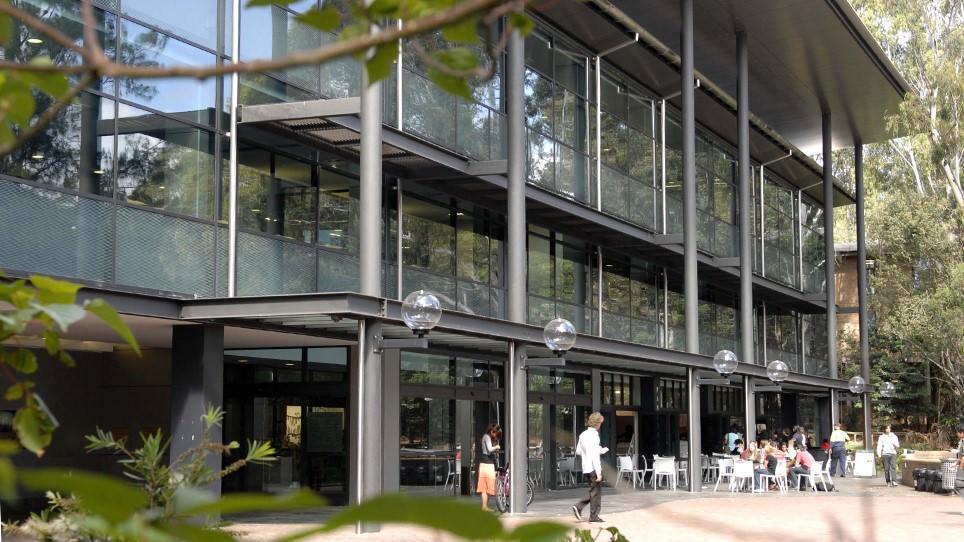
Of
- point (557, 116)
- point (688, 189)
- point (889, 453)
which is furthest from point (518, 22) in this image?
point (889, 453)

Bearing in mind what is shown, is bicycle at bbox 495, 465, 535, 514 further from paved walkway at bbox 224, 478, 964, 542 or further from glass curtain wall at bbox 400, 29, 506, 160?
glass curtain wall at bbox 400, 29, 506, 160

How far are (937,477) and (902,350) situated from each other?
25.8 metres

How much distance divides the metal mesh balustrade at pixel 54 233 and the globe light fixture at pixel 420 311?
12.4ft

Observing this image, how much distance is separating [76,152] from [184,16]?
9.48 feet

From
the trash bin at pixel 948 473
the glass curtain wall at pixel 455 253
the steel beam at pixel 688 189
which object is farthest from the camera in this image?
the trash bin at pixel 948 473

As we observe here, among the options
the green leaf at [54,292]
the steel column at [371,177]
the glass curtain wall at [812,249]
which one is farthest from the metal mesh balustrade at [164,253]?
the glass curtain wall at [812,249]

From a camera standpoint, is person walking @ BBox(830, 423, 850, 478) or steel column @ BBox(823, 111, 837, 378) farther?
steel column @ BBox(823, 111, 837, 378)

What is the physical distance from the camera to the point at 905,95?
41.2 m

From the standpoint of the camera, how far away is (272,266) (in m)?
18.5

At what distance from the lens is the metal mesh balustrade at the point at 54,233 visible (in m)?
14.5

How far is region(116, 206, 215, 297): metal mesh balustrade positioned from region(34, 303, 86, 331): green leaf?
14.7m

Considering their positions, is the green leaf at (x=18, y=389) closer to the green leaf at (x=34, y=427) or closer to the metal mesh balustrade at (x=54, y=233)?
the green leaf at (x=34, y=427)

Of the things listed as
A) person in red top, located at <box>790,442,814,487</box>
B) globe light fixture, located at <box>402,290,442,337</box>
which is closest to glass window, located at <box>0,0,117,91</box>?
globe light fixture, located at <box>402,290,442,337</box>

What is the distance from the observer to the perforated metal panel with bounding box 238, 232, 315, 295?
18031 mm
